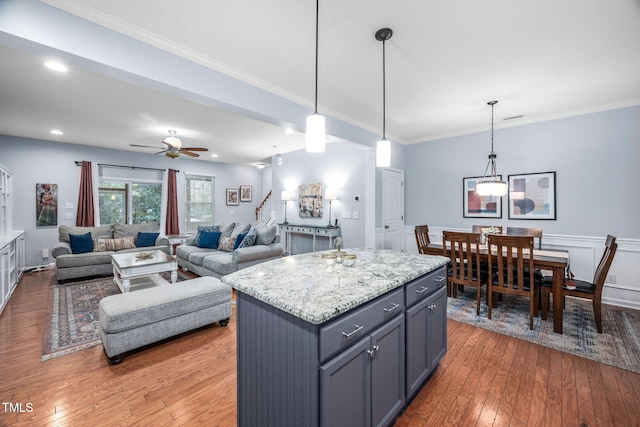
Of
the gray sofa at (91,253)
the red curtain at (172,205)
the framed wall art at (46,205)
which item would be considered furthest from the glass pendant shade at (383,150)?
the framed wall art at (46,205)

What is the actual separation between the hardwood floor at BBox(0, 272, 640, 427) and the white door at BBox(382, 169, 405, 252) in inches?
106

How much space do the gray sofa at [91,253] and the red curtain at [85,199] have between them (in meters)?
0.69

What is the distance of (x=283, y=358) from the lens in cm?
126

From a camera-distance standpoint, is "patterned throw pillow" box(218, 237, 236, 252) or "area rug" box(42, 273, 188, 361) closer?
"area rug" box(42, 273, 188, 361)

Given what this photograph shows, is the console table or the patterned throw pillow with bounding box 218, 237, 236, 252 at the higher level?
the console table

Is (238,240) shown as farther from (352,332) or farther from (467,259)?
(352,332)

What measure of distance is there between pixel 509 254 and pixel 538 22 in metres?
2.15

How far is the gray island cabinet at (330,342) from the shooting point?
3.79ft

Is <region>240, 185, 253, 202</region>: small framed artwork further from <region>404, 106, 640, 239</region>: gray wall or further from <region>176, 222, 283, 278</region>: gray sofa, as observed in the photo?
<region>404, 106, 640, 239</region>: gray wall

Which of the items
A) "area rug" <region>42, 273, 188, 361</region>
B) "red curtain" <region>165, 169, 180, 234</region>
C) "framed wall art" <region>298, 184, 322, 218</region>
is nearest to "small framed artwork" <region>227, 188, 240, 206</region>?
"red curtain" <region>165, 169, 180, 234</region>

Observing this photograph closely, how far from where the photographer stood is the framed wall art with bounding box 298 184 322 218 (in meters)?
5.90

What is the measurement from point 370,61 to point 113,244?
5.58 m

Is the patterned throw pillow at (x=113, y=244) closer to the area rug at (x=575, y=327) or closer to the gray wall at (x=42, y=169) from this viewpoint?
the gray wall at (x=42, y=169)

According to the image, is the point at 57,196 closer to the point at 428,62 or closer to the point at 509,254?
the point at 428,62
